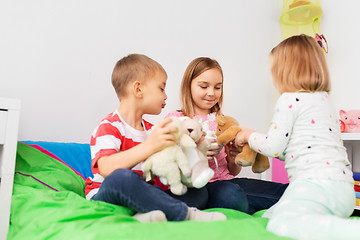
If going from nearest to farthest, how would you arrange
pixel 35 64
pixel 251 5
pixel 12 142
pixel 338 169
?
pixel 338 169
pixel 12 142
pixel 35 64
pixel 251 5

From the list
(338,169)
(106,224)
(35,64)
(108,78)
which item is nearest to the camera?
(106,224)

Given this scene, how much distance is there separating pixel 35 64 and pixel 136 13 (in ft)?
1.99

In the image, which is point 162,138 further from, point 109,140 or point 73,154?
point 73,154

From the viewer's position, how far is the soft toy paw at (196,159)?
0.92 meters

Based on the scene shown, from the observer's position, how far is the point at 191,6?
6.82ft

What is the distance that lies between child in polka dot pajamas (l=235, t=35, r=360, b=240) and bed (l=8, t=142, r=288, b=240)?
0.10m

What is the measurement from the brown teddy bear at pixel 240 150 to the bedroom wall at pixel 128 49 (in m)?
0.72

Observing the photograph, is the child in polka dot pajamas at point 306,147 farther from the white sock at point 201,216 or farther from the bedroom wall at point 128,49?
the bedroom wall at point 128,49

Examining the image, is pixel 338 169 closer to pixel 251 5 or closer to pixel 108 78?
pixel 108 78

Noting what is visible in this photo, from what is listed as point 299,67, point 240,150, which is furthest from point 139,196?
point 299,67

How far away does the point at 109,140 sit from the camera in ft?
3.45

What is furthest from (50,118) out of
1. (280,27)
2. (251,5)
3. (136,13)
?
(280,27)

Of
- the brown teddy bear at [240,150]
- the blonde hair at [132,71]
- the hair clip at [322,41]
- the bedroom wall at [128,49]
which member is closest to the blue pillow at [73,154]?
the bedroom wall at [128,49]

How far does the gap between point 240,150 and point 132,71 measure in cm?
46
